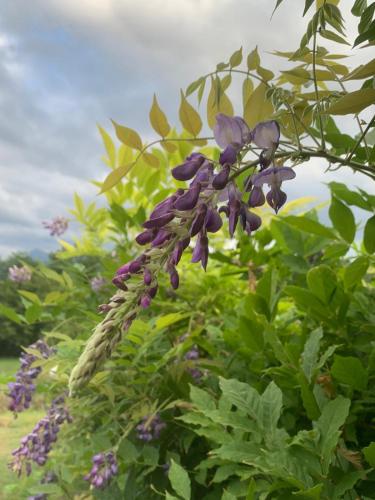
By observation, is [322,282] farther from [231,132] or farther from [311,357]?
[231,132]

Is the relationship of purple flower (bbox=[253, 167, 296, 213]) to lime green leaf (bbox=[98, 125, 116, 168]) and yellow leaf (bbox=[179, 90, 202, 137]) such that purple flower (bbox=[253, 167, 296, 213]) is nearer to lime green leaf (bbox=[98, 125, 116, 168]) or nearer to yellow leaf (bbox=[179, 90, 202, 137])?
yellow leaf (bbox=[179, 90, 202, 137])

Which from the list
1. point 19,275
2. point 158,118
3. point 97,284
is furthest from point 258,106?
point 19,275

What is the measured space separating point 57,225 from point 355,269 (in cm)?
167

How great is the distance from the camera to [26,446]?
128 centimetres

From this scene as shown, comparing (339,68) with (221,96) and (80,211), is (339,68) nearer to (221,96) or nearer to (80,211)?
(221,96)

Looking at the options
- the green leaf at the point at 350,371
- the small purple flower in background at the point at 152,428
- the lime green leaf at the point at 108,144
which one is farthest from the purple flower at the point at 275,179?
the lime green leaf at the point at 108,144

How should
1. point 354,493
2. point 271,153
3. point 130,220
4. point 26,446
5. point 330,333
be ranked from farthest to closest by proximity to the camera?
point 130,220
point 26,446
point 330,333
point 354,493
point 271,153

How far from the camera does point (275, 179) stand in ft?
1.55

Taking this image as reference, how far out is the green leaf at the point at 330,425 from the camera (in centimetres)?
61

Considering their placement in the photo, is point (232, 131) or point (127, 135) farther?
point (127, 135)

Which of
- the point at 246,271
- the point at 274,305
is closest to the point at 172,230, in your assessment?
the point at 274,305

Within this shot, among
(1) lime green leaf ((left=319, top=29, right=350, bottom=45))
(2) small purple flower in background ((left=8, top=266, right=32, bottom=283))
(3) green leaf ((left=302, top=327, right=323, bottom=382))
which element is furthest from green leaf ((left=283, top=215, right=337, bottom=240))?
(2) small purple flower in background ((left=8, top=266, right=32, bottom=283))

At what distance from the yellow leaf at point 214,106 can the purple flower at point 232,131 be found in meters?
0.17

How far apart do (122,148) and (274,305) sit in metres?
0.58
